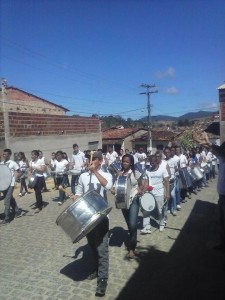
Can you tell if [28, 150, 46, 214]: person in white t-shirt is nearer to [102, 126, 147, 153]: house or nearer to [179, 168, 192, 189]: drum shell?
[179, 168, 192, 189]: drum shell

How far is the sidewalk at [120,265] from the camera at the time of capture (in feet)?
14.6

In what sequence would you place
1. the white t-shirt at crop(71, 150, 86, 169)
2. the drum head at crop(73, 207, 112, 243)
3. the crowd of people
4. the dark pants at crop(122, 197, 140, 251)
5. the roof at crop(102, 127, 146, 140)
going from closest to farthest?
the drum head at crop(73, 207, 112, 243), the crowd of people, the dark pants at crop(122, 197, 140, 251), the white t-shirt at crop(71, 150, 86, 169), the roof at crop(102, 127, 146, 140)

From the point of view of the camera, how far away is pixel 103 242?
4.46m

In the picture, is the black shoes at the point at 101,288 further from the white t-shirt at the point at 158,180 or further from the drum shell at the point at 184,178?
the drum shell at the point at 184,178

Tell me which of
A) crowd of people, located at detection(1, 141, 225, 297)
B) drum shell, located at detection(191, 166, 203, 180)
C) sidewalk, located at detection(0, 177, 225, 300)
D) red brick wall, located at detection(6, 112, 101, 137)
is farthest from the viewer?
red brick wall, located at detection(6, 112, 101, 137)

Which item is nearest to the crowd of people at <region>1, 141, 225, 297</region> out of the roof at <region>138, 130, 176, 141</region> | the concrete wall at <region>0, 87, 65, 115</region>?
the concrete wall at <region>0, 87, 65, 115</region>

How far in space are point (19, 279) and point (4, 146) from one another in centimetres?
1272

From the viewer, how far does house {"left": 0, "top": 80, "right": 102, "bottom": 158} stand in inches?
678

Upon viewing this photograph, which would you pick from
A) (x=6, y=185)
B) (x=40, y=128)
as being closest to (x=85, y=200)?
(x=6, y=185)

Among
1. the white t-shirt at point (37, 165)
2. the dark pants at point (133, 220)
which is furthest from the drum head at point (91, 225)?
the white t-shirt at point (37, 165)

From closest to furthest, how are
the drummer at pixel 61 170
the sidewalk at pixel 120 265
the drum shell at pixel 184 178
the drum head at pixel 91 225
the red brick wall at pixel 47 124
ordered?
the drum head at pixel 91 225
the sidewalk at pixel 120 265
the drum shell at pixel 184 178
the drummer at pixel 61 170
the red brick wall at pixel 47 124

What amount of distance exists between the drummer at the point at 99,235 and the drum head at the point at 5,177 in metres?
3.67

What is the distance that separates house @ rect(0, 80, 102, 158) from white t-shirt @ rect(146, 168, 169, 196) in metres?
11.6

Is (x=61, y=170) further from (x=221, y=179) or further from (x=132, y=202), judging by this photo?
(x=221, y=179)
